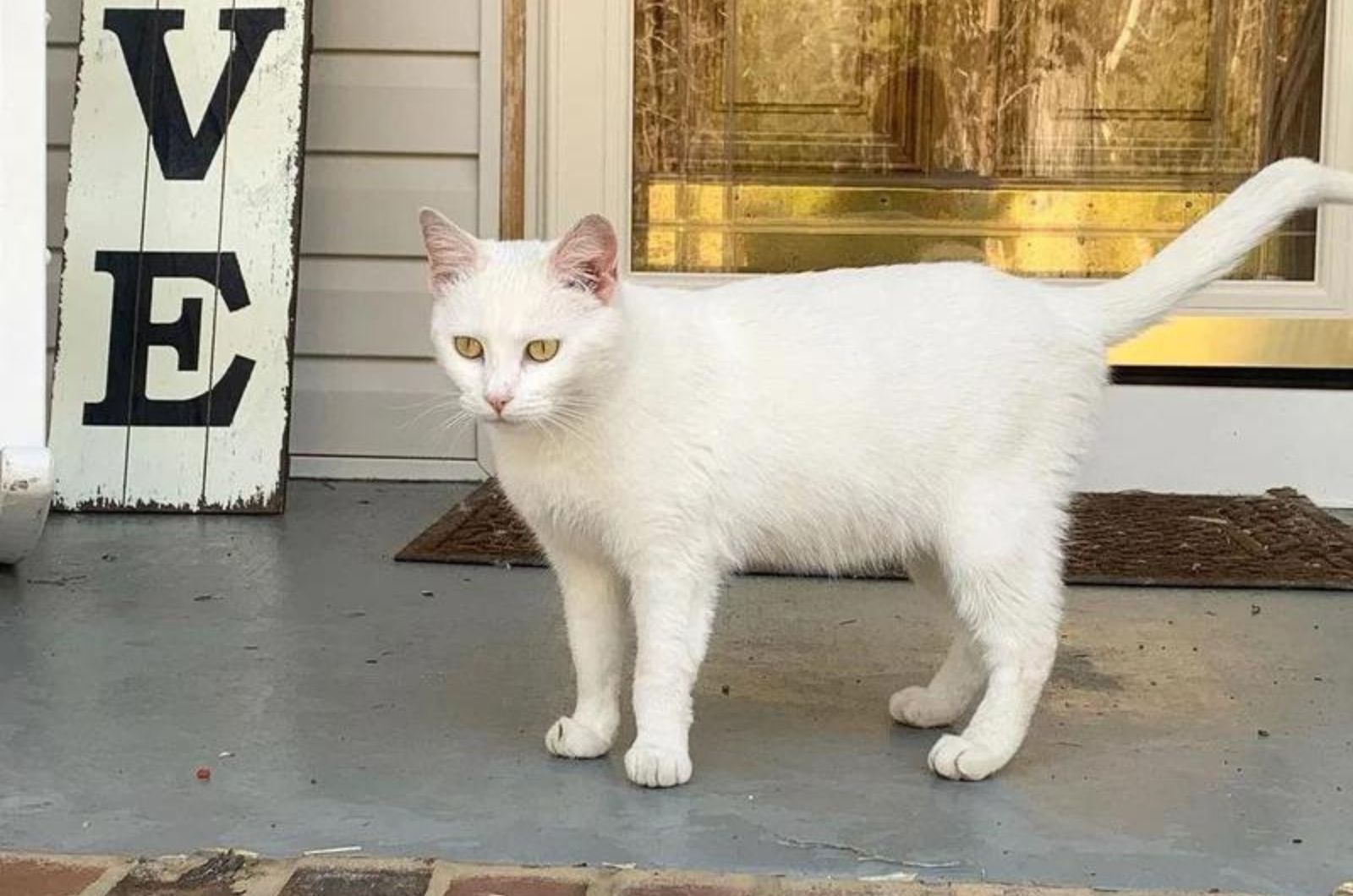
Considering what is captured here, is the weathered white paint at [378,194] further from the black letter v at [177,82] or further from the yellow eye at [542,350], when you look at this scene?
the yellow eye at [542,350]

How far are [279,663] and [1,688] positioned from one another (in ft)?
1.38

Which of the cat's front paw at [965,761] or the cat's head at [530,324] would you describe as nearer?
the cat's head at [530,324]

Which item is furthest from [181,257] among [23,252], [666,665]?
[666,665]

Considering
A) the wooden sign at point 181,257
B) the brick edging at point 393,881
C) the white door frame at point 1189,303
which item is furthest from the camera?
the white door frame at point 1189,303

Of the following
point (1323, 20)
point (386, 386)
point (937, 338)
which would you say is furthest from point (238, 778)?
point (1323, 20)

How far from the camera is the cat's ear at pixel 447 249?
2.25 metres

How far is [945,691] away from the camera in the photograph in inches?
102

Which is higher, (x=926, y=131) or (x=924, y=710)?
(x=926, y=131)

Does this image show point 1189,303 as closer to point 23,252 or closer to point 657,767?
point 657,767

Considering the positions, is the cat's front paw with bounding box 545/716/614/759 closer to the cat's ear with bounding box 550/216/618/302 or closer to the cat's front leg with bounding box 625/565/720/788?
the cat's front leg with bounding box 625/565/720/788

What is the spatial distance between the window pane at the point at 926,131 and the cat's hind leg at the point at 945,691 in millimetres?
2130

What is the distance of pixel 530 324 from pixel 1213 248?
953 mm

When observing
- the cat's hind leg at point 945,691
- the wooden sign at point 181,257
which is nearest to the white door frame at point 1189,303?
the wooden sign at point 181,257

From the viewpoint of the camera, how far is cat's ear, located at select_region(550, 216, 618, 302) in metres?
2.20
